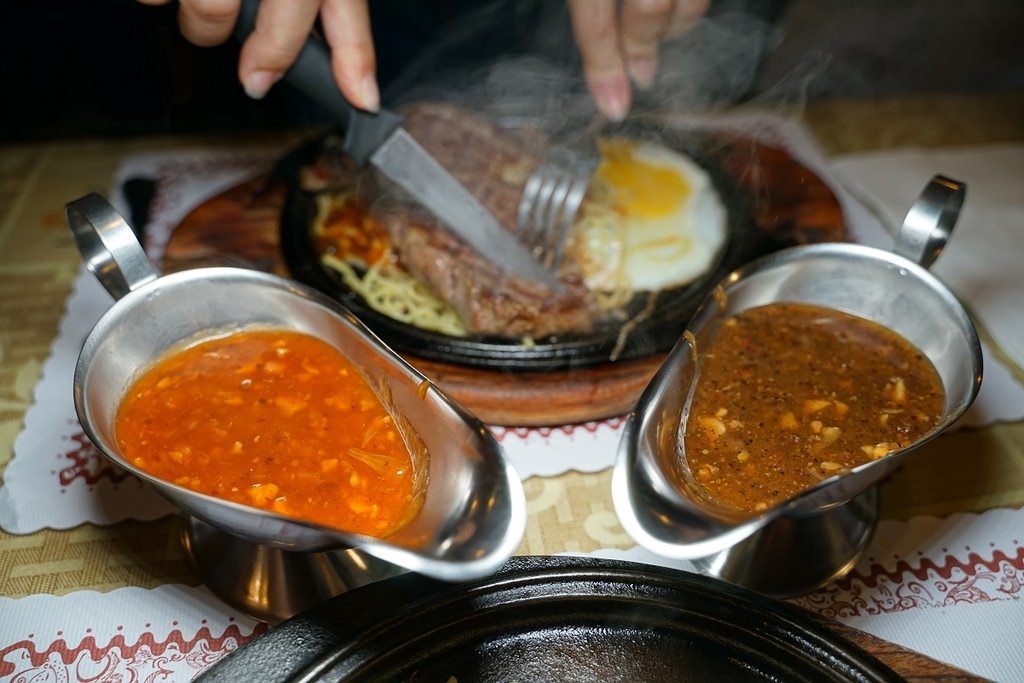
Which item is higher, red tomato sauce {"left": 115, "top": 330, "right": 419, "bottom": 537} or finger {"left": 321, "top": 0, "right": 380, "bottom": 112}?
finger {"left": 321, "top": 0, "right": 380, "bottom": 112}

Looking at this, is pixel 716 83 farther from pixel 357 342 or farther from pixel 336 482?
pixel 336 482

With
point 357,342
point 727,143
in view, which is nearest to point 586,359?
point 357,342

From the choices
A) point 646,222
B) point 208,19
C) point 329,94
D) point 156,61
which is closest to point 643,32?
point 646,222

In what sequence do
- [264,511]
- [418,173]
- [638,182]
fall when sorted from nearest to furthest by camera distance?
[264,511] → [418,173] → [638,182]

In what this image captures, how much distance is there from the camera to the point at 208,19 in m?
2.60

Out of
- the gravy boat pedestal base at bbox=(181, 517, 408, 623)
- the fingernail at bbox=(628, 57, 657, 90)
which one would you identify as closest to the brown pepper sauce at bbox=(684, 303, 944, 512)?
the gravy boat pedestal base at bbox=(181, 517, 408, 623)

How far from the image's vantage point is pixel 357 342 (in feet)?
7.29

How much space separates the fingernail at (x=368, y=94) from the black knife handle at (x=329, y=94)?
1.4 inches

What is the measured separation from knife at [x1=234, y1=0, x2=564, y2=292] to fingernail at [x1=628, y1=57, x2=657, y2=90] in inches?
37.6

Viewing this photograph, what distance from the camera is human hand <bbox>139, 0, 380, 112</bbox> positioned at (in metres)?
2.56

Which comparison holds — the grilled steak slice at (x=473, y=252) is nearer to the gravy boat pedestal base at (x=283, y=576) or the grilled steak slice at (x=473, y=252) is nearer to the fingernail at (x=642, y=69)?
the fingernail at (x=642, y=69)

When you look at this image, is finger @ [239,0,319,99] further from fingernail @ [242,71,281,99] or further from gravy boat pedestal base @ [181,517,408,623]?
gravy boat pedestal base @ [181,517,408,623]

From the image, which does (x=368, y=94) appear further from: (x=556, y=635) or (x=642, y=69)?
(x=556, y=635)

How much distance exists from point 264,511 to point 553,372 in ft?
4.05
